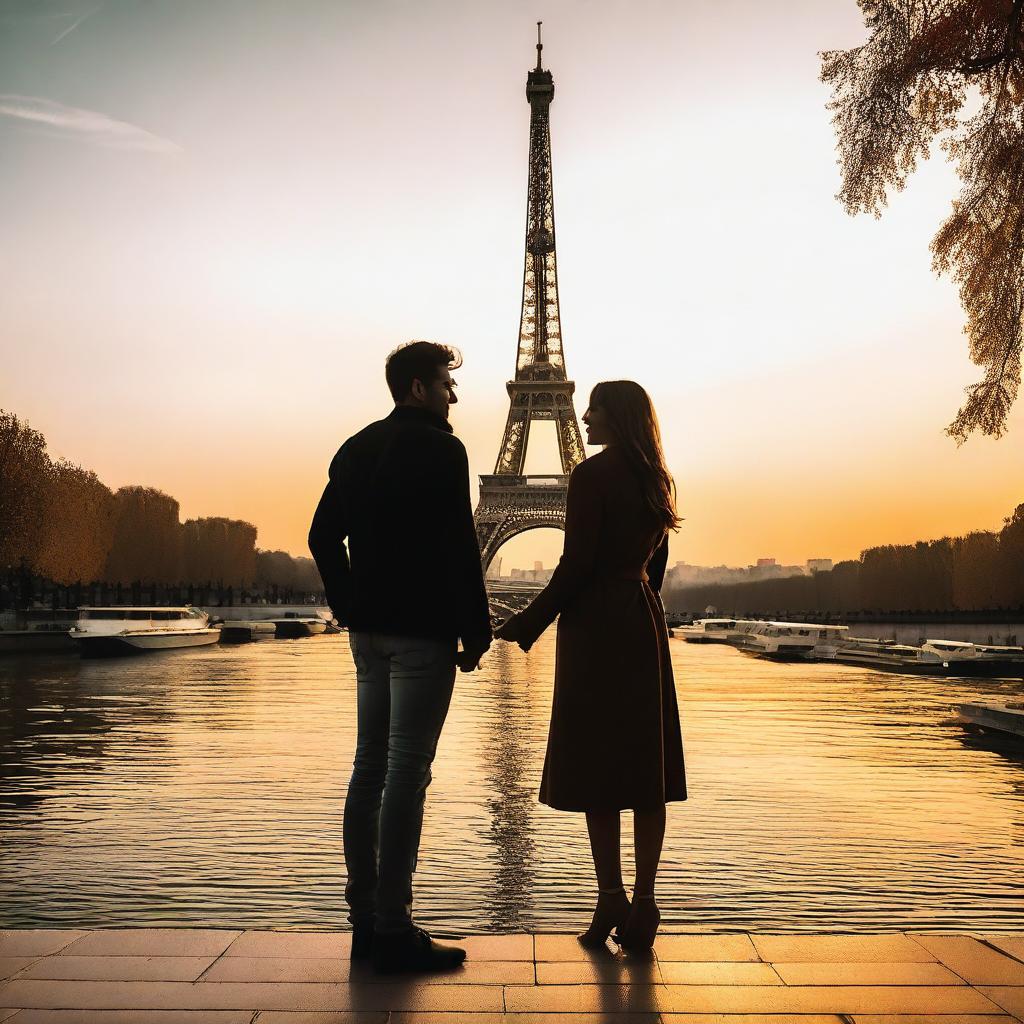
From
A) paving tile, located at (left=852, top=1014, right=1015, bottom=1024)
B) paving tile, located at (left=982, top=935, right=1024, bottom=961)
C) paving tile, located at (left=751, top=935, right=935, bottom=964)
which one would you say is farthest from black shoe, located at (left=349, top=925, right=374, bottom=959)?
paving tile, located at (left=982, top=935, right=1024, bottom=961)

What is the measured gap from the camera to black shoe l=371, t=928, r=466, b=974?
395cm

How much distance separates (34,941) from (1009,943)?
3.36m

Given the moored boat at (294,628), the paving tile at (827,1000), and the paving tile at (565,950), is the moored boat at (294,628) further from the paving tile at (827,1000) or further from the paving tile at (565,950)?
the paving tile at (827,1000)

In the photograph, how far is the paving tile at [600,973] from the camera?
378 centimetres

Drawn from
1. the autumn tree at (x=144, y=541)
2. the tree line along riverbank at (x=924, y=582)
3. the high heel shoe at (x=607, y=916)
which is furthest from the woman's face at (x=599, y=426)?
the tree line along riverbank at (x=924, y=582)

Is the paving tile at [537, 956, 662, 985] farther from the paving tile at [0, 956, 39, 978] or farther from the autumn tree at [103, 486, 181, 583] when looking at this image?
the autumn tree at [103, 486, 181, 583]

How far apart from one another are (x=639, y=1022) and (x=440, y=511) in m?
1.75

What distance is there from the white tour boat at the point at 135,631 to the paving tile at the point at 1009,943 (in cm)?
3272

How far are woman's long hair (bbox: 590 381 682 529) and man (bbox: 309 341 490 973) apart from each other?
620 mm

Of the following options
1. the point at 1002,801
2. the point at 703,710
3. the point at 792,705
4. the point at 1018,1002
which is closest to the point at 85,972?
the point at 1018,1002

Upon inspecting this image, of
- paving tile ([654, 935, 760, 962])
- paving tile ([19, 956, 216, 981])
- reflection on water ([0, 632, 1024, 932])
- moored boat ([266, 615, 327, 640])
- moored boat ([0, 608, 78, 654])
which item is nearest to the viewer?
paving tile ([19, 956, 216, 981])

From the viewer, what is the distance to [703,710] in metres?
17.8

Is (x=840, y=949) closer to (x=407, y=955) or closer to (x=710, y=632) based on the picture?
(x=407, y=955)

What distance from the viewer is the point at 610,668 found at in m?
4.36
